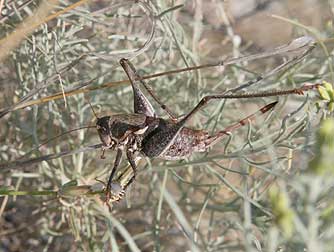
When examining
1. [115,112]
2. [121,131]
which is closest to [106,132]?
[121,131]

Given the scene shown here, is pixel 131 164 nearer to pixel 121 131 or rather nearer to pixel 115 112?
pixel 121 131

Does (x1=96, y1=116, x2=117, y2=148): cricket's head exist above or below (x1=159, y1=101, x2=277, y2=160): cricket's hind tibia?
above

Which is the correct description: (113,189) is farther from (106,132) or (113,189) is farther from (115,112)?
(115,112)

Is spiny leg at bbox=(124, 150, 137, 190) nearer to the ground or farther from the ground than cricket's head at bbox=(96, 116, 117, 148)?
nearer to the ground

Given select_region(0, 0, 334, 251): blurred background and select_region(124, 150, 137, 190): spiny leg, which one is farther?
select_region(0, 0, 334, 251): blurred background

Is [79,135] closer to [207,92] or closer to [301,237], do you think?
[207,92]

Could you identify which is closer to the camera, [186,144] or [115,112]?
[186,144]

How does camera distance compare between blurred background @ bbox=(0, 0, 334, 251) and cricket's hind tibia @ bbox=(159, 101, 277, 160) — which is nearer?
cricket's hind tibia @ bbox=(159, 101, 277, 160)

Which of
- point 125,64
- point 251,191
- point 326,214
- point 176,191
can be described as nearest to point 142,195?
point 176,191

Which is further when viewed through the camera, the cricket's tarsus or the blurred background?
the blurred background
